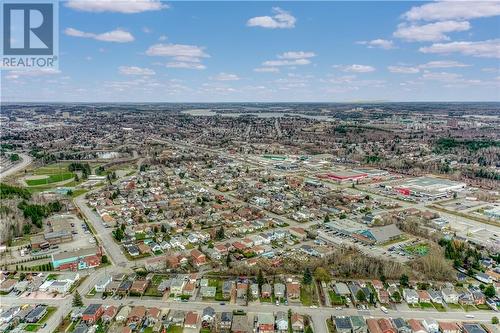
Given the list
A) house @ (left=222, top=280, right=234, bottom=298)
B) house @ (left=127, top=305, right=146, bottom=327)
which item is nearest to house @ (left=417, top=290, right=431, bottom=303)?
house @ (left=222, top=280, right=234, bottom=298)

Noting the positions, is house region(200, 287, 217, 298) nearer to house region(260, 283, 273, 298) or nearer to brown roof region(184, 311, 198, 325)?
brown roof region(184, 311, 198, 325)

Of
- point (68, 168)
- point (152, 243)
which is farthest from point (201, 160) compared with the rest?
point (152, 243)

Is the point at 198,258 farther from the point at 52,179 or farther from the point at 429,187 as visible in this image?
the point at 52,179

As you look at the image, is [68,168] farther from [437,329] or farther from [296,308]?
[437,329]

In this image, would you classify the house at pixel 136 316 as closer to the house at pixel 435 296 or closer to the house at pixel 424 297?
the house at pixel 424 297

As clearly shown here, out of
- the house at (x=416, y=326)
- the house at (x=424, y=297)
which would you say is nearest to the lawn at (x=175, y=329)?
the house at (x=416, y=326)

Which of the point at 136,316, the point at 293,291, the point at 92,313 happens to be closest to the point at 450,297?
the point at 293,291
